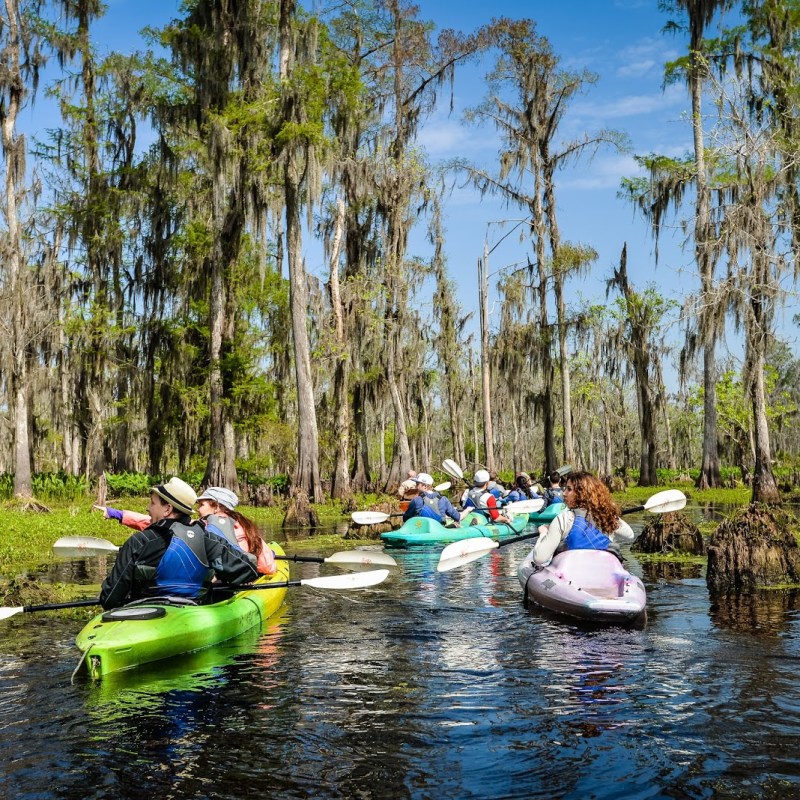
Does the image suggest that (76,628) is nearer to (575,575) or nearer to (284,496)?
(575,575)

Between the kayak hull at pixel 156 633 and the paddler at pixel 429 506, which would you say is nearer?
the kayak hull at pixel 156 633

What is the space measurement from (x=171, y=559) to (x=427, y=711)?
255 cm

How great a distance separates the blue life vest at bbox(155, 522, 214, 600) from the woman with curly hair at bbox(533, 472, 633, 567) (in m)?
3.32

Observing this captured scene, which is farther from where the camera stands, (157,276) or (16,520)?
(157,276)

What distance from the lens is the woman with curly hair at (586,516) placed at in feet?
26.5

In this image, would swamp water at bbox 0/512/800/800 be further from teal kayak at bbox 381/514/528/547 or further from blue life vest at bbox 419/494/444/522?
blue life vest at bbox 419/494/444/522

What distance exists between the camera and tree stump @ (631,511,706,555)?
1278 centimetres

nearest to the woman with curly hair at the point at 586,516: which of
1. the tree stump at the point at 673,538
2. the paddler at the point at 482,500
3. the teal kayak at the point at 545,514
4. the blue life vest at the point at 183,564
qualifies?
the blue life vest at the point at 183,564

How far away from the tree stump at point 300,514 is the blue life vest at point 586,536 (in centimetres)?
1158

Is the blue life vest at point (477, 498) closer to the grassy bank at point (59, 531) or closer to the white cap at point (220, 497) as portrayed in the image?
the grassy bank at point (59, 531)

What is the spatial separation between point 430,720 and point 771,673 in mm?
2513

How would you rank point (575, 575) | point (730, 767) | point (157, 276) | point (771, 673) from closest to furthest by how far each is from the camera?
point (730, 767)
point (771, 673)
point (575, 575)
point (157, 276)

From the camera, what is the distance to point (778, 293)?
16.7 m

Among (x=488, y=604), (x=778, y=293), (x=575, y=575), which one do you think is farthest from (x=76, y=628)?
(x=778, y=293)
